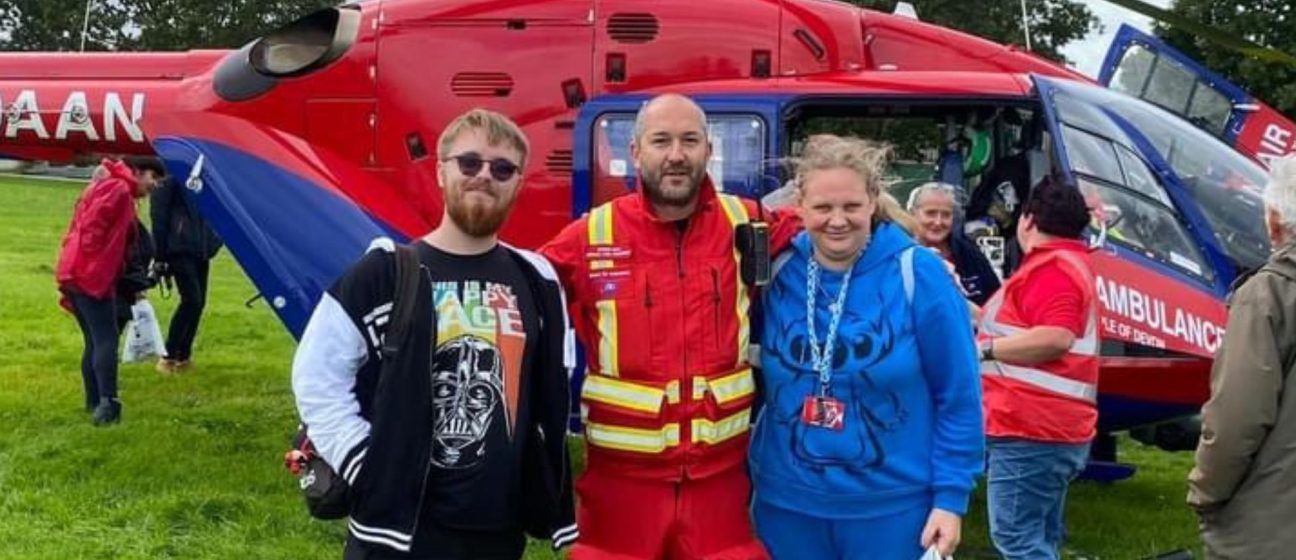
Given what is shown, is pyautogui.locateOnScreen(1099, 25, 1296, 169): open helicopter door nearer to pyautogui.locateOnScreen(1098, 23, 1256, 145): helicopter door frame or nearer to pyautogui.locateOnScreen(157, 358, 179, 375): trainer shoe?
pyautogui.locateOnScreen(1098, 23, 1256, 145): helicopter door frame

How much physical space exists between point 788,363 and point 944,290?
1.28 ft

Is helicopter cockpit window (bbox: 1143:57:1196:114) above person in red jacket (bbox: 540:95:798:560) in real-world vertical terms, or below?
above

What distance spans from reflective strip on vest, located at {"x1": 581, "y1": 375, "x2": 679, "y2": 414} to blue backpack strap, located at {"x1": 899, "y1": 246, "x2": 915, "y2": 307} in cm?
57

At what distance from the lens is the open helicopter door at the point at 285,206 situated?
615 cm

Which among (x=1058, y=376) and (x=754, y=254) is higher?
(x=754, y=254)

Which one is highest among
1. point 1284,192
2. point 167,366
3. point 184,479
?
point 1284,192

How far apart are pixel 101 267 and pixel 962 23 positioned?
95.8 feet

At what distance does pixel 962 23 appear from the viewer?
3350 cm

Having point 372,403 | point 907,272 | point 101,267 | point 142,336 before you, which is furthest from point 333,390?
point 142,336

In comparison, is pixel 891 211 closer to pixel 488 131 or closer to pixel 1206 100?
Result: pixel 488 131

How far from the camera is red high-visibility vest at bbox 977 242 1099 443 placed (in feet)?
13.7

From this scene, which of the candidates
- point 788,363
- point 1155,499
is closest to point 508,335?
point 788,363

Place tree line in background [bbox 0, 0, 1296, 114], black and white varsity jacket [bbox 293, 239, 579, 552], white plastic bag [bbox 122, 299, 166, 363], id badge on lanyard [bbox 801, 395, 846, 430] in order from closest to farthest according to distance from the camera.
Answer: black and white varsity jacket [bbox 293, 239, 579, 552] < id badge on lanyard [bbox 801, 395, 846, 430] < white plastic bag [bbox 122, 299, 166, 363] < tree line in background [bbox 0, 0, 1296, 114]

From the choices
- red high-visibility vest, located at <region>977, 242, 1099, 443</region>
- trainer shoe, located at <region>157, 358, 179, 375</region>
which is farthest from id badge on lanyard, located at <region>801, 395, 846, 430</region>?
trainer shoe, located at <region>157, 358, 179, 375</region>
